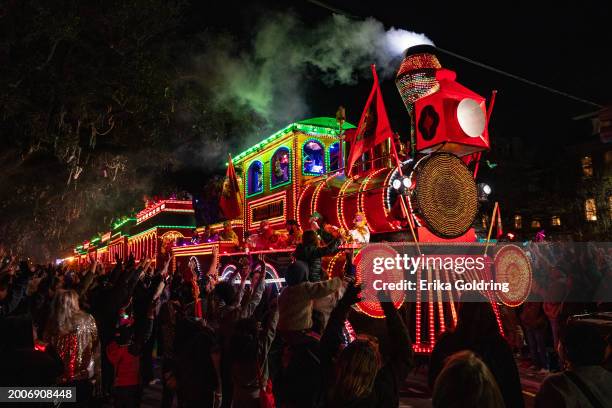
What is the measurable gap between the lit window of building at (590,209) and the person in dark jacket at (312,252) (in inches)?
1366

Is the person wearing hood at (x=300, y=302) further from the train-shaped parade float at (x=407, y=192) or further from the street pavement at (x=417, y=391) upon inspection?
Answer: the street pavement at (x=417, y=391)

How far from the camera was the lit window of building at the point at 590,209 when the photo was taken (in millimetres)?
34156

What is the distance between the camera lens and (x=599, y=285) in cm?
810

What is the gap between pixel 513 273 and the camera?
7516mm

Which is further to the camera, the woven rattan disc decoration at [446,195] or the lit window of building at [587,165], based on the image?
the lit window of building at [587,165]

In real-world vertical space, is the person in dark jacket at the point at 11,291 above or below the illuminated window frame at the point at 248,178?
below

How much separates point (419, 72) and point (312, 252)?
15.7 feet

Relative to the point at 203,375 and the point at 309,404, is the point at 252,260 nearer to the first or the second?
the point at 203,375

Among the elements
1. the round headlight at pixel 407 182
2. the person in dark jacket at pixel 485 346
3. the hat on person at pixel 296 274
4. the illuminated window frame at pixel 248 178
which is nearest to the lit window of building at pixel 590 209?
the illuminated window frame at pixel 248 178

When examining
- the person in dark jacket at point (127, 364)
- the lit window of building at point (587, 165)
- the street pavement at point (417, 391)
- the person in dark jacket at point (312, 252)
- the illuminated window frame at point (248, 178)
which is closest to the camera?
the person in dark jacket at point (127, 364)

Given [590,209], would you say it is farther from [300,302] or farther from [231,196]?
[300,302]

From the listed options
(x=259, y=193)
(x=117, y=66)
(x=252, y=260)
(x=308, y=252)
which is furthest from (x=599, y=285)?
(x=117, y=66)

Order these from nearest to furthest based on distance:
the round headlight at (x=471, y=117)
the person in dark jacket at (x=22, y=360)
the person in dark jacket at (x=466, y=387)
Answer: the person in dark jacket at (x=466, y=387), the person in dark jacket at (x=22, y=360), the round headlight at (x=471, y=117)

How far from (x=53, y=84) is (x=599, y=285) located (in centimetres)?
1107
